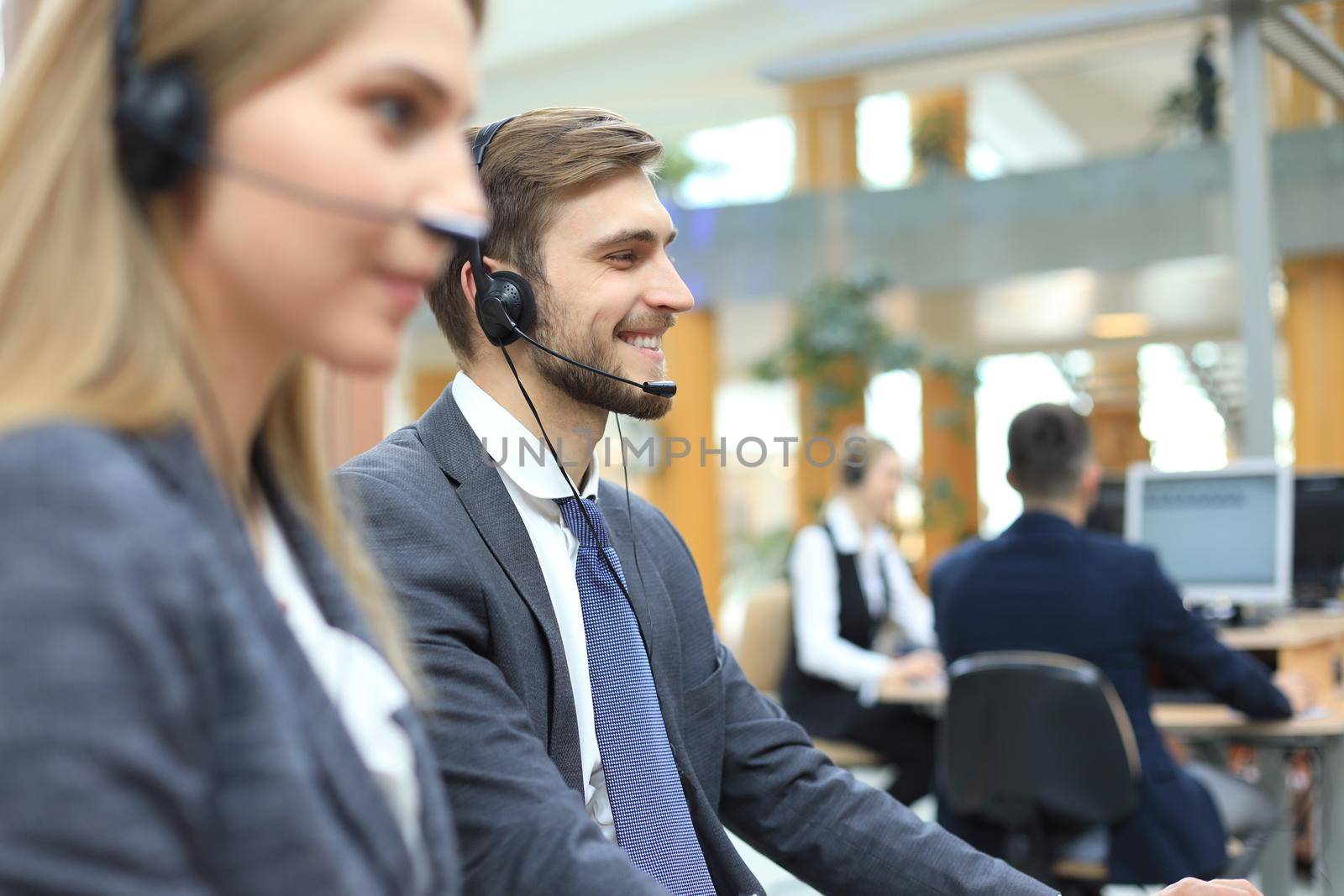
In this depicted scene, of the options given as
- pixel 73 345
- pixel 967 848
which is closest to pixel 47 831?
pixel 73 345

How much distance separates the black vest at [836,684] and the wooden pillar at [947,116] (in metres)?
4.53

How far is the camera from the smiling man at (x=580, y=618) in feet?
3.26

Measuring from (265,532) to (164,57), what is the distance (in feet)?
0.85

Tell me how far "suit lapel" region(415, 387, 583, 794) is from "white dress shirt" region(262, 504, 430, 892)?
1.41 ft

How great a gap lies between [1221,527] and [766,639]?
1.46 m

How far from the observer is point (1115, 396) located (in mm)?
12305

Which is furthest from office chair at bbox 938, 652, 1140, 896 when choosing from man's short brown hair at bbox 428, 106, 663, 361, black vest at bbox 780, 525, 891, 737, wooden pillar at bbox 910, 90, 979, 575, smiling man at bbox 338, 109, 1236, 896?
wooden pillar at bbox 910, 90, 979, 575

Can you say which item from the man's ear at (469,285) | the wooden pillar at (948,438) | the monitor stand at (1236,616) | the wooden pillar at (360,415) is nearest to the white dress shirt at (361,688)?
the man's ear at (469,285)

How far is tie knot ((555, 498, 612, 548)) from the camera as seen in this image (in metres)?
1.28

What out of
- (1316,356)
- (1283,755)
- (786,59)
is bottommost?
(1283,755)

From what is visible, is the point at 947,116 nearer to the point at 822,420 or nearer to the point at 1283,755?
the point at 822,420

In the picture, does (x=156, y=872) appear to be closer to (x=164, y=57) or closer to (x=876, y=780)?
(x=164, y=57)

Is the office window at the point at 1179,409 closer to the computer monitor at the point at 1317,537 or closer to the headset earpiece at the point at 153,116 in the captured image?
the computer monitor at the point at 1317,537

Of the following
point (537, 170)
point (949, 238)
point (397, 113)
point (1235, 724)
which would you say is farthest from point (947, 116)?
point (397, 113)
